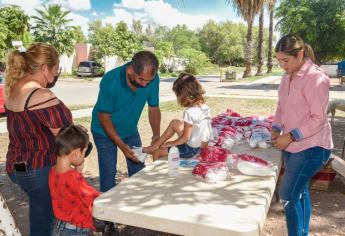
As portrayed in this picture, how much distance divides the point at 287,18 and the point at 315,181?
2544cm

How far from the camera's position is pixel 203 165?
2.85 meters

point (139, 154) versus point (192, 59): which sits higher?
point (192, 59)

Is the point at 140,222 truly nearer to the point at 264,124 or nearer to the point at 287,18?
the point at 264,124

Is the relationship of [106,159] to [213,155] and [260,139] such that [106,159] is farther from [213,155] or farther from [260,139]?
[260,139]

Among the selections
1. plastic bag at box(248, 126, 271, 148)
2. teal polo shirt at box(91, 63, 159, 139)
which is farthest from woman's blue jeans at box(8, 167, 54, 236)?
plastic bag at box(248, 126, 271, 148)

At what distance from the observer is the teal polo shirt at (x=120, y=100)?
11.5 feet

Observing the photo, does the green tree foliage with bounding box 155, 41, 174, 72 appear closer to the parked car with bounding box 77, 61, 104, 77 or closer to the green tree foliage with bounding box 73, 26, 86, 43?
the parked car with bounding box 77, 61, 104, 77

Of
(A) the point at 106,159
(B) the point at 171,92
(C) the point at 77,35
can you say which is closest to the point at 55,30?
(C) the point at 77,35

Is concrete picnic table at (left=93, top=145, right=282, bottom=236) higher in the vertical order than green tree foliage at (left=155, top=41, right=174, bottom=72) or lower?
lower

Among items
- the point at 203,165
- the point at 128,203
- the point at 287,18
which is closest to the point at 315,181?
the point at 203,165

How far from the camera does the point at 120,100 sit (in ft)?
11.7

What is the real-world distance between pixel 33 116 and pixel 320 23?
2804 cm

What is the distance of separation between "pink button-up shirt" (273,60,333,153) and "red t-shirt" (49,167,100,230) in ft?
5.63

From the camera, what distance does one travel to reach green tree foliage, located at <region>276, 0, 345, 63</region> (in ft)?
87.2
